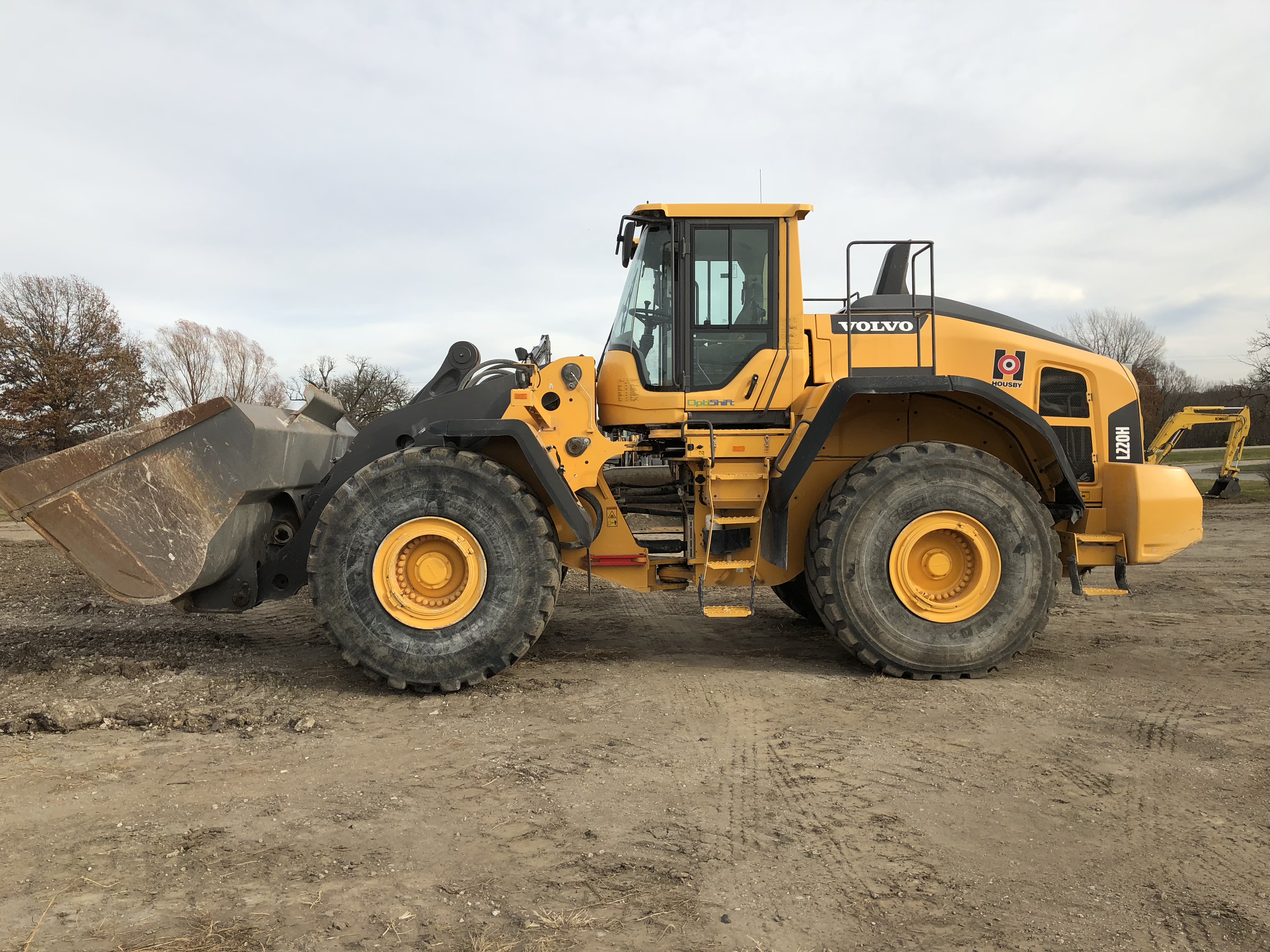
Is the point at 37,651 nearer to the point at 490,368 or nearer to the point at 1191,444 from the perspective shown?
the point at 490,368

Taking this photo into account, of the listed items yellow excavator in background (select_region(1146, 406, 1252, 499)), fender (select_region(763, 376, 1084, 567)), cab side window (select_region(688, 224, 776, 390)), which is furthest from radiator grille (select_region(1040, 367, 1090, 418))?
yellow excavator in background (select_region(1146, 406, 1252, 499))

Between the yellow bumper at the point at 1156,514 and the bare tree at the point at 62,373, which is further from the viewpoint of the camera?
the bare tree at the point at 62,373

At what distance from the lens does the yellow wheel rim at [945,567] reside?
17.4 feet

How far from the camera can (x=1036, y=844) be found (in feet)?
10.2

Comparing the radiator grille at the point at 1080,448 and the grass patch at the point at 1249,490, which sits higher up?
the radiator grille at the point at 1080,448

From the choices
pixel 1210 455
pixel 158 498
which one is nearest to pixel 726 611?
pixel 158 498

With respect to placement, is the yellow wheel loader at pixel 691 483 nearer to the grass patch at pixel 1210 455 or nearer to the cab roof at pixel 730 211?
the cab roof at pixel 730 211

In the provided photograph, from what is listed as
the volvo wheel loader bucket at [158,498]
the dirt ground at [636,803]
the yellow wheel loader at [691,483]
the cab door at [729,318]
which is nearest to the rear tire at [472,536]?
the yellow wheel loader at [691,483]

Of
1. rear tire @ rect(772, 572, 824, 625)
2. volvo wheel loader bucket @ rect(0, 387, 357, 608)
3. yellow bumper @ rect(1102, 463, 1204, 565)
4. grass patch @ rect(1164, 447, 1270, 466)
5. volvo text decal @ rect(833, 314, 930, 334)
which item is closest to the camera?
volvo wheel loader bucket @ rect(0, 387, 357, 608)

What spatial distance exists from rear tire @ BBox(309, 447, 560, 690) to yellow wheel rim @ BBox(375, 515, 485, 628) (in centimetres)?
3

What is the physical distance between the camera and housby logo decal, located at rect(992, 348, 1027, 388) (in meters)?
5.83

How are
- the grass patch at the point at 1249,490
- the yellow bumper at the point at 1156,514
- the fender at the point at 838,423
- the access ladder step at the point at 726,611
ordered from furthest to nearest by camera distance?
the grass patch at the point at 1249,490
the yellow bumper at the point at 1156,514
the access ladder step at the point at 726,611
the fender at the point at 838,423

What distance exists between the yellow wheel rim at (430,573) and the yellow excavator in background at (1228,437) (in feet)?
48.4

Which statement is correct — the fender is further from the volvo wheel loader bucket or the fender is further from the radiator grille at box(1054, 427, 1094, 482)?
the volvo wheel loader bucket
